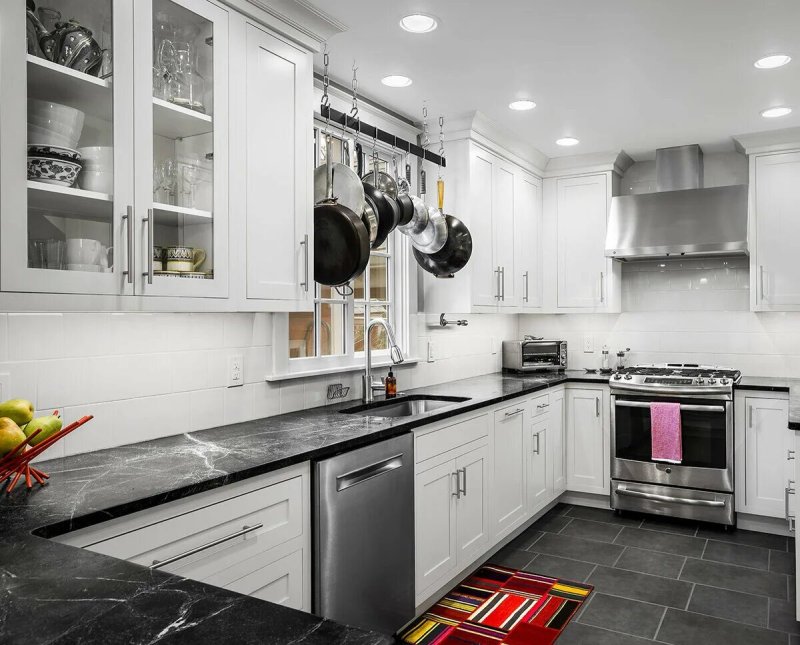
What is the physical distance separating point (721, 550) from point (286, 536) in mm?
2845

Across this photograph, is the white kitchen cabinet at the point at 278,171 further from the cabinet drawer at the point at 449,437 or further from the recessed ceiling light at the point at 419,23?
the cabinet drawer at the point at 449,437

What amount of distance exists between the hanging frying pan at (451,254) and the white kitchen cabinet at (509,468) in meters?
0.84

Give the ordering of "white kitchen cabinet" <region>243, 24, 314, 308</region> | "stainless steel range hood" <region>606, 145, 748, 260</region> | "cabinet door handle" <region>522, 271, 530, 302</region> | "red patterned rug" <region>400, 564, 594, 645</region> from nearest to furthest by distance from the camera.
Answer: "white kitchen cabinet" <region>243, 24, 314, 308</region>
"red patterned rug" <region>400, 564, 594, 645</region>
"stainless steel range hood" <region>606, 145, 748, 260</region>
"cabinet door handle" <region>522, 271, 530, 302</region>

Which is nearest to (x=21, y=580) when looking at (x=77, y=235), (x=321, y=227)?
(x=77, y=235)

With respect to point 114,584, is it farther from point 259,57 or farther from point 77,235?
point 259,57

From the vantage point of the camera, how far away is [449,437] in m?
2.96

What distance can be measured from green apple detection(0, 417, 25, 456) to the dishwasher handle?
102 cm

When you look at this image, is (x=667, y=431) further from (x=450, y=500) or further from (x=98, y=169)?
(x=98, y=169)

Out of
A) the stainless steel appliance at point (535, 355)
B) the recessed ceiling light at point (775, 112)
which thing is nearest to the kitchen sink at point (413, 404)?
the stainless steel appliance at point (535, 355)

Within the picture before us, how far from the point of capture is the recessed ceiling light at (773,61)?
9.57 ft

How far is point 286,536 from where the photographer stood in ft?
6.57

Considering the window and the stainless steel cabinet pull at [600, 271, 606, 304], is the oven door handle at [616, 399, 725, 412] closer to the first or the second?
the stainless steel cabinet pull at [600, 271, 606, 304]

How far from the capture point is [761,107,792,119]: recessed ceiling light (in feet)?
12.0

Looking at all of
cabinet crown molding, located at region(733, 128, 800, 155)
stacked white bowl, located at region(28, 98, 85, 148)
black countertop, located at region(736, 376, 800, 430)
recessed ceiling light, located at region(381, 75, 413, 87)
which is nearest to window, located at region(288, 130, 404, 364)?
recessed ceiling light, located at region(381, 75, 413, 87)
